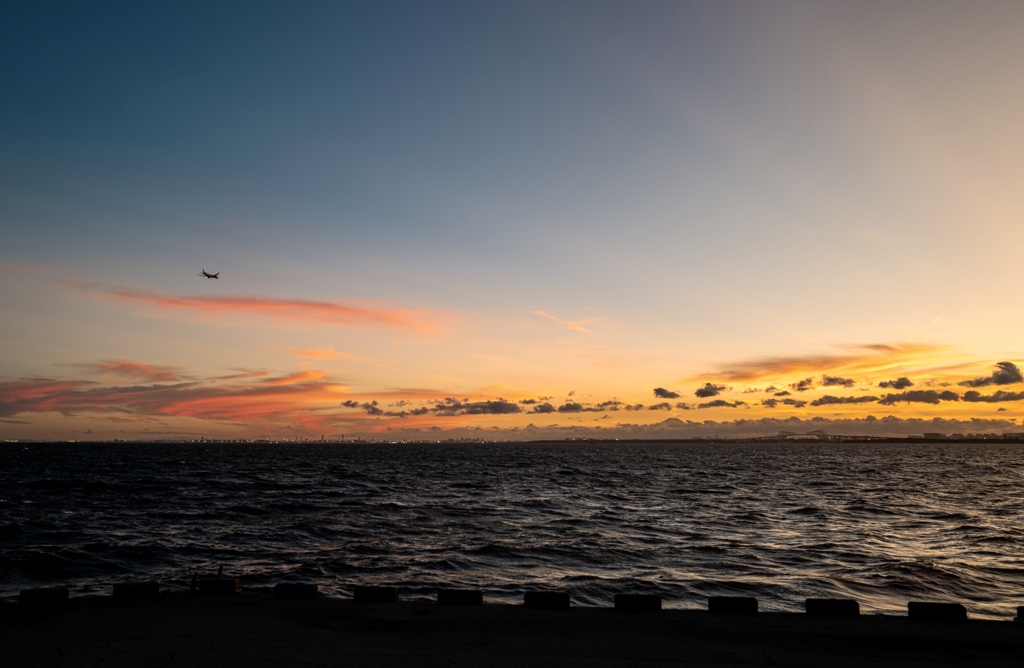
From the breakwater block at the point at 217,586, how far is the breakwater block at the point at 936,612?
1346 cm

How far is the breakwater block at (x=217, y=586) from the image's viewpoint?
14820mm

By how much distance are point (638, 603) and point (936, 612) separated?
5378 mm

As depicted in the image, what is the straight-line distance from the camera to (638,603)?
13.7 meters

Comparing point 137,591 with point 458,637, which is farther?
point 137,591

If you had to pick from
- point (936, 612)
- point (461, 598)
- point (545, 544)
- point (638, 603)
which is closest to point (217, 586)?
point (461, 598)

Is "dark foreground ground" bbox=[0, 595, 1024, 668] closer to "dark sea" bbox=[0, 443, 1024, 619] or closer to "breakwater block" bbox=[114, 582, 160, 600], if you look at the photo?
"breakwater block" bbox=[114, 582, 160, 600]

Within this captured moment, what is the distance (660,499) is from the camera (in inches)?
2318

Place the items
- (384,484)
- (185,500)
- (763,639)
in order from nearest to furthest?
(763,639) < (185,500) < (384,484)

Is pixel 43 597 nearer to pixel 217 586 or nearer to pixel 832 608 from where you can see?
pixel 217 586

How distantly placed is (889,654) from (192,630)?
11.2 m

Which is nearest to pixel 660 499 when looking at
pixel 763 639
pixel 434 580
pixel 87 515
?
pixel 434 580

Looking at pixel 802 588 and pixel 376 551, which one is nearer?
pixel 802 588

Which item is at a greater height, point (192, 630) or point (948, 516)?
point (192, 630)

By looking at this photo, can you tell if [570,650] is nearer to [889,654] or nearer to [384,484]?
[889,654]
